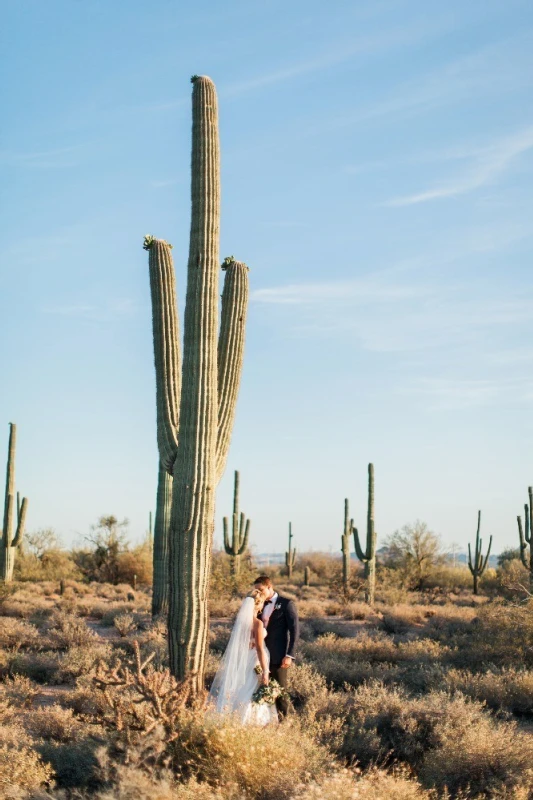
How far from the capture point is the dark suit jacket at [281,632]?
30.4 feet

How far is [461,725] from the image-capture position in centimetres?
851

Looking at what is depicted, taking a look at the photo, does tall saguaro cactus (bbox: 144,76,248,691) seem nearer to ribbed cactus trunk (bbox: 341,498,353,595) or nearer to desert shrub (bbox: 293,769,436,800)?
desert shrub (bbox: 293,769,436,800)

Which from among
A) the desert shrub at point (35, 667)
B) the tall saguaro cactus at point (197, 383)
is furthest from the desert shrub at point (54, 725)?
the desert shrub at point (35, 667)

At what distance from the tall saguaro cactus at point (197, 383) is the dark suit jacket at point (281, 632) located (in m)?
0.82

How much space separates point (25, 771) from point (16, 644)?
327 inches

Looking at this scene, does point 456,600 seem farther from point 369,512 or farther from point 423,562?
point 423,562

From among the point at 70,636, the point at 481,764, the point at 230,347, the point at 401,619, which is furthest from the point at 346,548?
the point at 481,764

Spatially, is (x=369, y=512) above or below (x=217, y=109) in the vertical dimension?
below

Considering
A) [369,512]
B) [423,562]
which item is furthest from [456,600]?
[423,562]

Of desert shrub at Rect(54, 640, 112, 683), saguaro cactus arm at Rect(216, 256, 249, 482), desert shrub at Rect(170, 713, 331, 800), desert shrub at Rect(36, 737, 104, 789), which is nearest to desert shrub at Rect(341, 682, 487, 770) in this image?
desert shrub at Rect(170, 713, 331, 800)

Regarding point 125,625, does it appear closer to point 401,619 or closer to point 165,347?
point 401,619

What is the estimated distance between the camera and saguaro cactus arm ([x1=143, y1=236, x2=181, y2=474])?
10555 millimetres

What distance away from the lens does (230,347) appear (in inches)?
438

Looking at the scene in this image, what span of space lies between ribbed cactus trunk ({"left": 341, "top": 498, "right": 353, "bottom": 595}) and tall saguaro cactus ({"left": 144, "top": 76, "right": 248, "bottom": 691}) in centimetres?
1625
